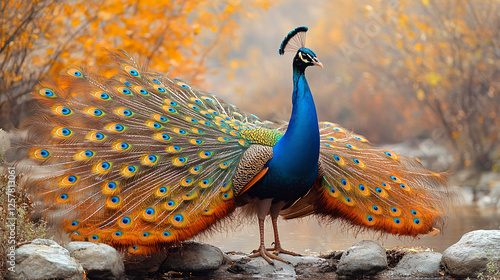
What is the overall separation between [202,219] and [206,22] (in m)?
7.29

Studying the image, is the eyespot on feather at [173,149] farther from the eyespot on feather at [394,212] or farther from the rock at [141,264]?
the eyespot on feather at [394,212]

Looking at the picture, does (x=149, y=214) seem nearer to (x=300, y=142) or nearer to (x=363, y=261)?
(x=300, y=142)

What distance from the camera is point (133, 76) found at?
6.96 m

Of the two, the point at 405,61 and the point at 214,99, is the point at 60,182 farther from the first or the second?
the point at 405,61

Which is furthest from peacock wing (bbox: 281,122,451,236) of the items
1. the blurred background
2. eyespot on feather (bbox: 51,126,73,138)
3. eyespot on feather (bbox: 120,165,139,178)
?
eyespot on feather (bbox: 51,126,73,138)

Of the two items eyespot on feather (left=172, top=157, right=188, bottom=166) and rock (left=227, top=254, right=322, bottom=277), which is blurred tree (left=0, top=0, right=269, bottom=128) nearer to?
eyespot on feather (left=172, top=157, right=188, bottom=166)

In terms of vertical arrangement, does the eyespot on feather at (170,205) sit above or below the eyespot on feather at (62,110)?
below

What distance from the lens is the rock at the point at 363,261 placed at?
20.7 feet

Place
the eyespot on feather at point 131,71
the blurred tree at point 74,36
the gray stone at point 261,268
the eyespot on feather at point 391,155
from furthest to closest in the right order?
the blurred tree at point 74,36 → the eyespot on feather at point 391,155 → the eyespot on feather at point 131,71 → the gray stone at point 261,268

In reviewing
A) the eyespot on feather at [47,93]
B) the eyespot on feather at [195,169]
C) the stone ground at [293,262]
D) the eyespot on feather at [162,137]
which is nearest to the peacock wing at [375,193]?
the stone ground at [293,262]

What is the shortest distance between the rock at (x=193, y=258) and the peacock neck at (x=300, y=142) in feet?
3.97

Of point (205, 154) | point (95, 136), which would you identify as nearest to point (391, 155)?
point (205, 154)

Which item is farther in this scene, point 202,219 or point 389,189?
point 389,189

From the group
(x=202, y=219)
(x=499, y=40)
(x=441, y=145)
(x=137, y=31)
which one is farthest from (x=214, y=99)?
(x=441, y=145)
